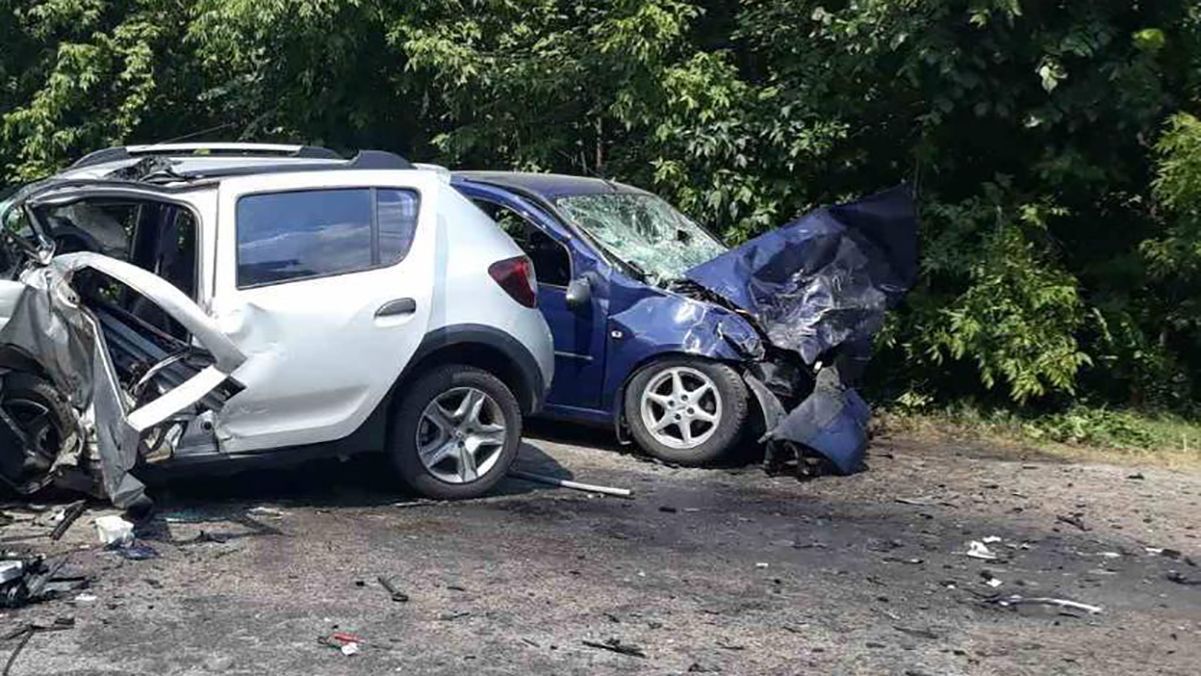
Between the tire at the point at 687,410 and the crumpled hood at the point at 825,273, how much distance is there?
442 millimetres

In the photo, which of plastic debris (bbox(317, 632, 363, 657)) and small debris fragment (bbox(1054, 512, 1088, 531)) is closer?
plastic debris (bbox(317, 632, 363, 657))

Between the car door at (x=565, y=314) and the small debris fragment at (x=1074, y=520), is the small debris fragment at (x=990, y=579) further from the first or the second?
the car door at (x=565, y=314)

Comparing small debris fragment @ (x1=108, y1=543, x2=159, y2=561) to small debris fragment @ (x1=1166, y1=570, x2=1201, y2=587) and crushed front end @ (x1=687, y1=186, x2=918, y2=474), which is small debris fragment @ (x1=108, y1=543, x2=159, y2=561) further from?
small debris fragment @ (x1=1166, y1=570, x2=1201, y2=587)

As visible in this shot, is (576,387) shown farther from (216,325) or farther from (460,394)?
(216,325)

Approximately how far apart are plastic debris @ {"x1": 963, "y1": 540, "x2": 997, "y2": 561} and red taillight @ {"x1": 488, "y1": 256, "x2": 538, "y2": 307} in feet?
8.68

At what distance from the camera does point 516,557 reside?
21.0 feet

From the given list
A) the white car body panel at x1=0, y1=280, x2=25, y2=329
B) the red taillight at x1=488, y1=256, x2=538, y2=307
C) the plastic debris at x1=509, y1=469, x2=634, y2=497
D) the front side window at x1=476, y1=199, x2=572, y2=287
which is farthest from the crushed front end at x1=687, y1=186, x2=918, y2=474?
the white car body panel at x1=0, y1=280, x2=25, y2=329

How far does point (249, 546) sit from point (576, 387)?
118 inches

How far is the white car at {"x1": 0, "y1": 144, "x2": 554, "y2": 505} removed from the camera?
6445 mm

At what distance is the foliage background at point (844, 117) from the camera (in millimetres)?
9945

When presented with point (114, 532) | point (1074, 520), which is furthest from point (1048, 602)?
point (114, 532)

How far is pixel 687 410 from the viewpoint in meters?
8.57

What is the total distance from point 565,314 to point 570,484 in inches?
52.8

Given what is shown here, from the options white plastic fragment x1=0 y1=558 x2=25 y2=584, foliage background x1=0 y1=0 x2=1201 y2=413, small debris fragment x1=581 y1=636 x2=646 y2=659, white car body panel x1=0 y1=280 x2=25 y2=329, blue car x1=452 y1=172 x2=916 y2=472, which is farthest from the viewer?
foliage background x1=0 y1=0 x2=1201 y2=413
